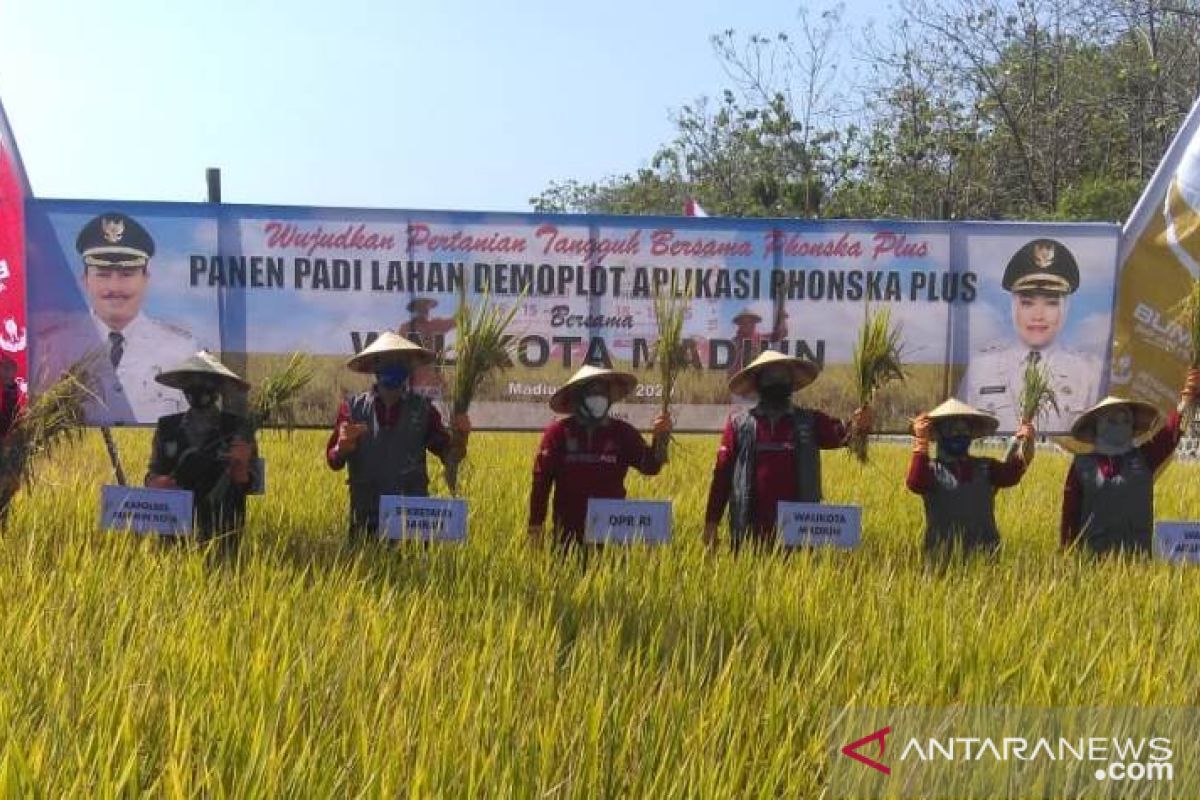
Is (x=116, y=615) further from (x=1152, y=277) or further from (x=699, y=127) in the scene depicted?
(x=699, y=127)

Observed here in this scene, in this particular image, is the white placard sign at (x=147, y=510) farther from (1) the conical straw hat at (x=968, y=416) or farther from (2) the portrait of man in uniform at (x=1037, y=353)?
(2) the portrait of man in uniform at (x=1037, y=353)

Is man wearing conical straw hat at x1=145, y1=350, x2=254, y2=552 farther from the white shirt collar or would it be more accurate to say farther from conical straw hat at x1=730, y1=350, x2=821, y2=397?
conical straw hat at x1=730, y1=350, x2=821, y2=397

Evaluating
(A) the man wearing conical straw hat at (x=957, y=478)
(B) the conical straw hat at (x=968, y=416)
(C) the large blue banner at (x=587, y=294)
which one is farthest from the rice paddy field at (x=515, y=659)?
(C) the large blue banner at (x=587, y=294)

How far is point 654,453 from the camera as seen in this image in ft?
15.1

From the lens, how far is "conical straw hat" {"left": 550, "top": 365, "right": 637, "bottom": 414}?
4.50 meters

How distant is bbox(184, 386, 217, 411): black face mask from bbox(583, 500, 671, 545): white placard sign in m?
1.80

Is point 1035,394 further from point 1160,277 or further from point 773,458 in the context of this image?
point 773,458

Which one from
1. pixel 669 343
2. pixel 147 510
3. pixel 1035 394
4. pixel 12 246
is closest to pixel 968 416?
pixel 1035 394

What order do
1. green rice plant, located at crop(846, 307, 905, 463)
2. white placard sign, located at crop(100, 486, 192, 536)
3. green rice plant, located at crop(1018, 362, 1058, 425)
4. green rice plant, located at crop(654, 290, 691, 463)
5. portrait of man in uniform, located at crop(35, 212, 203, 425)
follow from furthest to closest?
1. portrait of man in uniform, located at crop(35, 212, 203, 425)
2. green rice plant, located at crop(1018, 362, 1058, 425)
3. green rice plant, located at crop(846, 307, 905, 463)
4. green rice plant, located at crop(654, 290, 691, 463)
5. white placard sign, located at crop(100, 486, 192, 536)

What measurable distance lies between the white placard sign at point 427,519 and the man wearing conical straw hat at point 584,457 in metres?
0.38

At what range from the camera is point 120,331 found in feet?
18.6

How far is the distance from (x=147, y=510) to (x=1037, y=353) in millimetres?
4834
